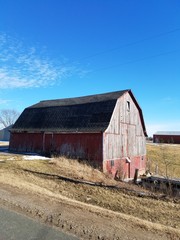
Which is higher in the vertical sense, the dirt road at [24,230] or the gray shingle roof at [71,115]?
the gray shingle roof at [71,115]

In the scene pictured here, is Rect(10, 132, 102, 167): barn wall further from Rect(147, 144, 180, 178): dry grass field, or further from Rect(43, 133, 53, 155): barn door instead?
Rect(147, 144, 180, 178): dry grass field

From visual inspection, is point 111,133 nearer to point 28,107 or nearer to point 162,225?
point 28,107

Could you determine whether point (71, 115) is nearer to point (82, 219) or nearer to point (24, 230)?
point (82, 219)

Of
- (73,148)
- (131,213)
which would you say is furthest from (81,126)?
(131,213)

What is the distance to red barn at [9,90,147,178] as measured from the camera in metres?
21.1

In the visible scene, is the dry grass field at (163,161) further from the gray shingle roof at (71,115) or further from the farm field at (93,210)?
the farm field at (93,210)

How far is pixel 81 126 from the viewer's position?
2228 cm

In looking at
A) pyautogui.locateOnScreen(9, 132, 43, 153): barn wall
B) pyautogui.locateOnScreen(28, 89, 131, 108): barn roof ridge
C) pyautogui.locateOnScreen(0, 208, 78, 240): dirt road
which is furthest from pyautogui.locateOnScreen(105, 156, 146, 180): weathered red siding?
pyautogui.locateOnScreen(0, 208, 78, 240): dirt road

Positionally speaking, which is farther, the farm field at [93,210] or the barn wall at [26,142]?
the barn wall at [26,142]

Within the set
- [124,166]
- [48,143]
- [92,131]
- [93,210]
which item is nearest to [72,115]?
[48,143]

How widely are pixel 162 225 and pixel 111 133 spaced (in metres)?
15.7

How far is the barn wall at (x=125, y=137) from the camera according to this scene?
21.3m

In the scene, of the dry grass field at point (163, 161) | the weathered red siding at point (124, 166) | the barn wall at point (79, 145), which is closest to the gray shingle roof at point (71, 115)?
the barn wall at point (79, 145)

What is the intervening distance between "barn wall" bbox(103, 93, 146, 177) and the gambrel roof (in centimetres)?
82
